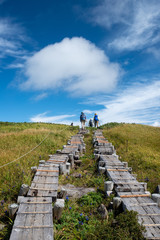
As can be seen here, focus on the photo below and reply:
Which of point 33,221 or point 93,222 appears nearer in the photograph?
point 33,221

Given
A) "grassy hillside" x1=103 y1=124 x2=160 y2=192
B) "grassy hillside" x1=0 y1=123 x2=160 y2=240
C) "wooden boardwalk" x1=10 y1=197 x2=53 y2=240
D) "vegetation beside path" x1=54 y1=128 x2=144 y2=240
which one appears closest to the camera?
"wooden boardwalk" x1=10 y1=197 x2=53 y2=240

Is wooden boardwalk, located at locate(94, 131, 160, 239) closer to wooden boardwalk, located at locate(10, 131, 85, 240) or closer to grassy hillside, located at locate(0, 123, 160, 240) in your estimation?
grassy hillside, located at locate(0, 123, 160, 240)

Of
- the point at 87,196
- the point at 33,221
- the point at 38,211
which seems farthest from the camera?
the point at 87,196

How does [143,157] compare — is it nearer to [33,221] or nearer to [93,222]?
[93,222]

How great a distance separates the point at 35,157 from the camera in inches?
350

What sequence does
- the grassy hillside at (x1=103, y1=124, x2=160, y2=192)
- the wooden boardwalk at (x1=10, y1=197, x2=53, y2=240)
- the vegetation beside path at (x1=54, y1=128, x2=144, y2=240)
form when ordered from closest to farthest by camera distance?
the wooden boardwalk at (x1=10, y1=197, x2=53, y2=240), the vegetation beside path at (x1=54, y1=128, x2=144, y2=240), the grassy hillside at (x1=103, y1=124, x2=160, y2=192)

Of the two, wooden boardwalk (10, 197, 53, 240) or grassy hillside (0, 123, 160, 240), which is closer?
wooden boardwalk (10, 197, 53, 240)

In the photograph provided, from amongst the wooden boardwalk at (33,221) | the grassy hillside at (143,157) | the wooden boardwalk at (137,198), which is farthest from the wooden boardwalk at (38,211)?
the grassy hillside at (143,157)

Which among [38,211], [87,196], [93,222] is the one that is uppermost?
[38,211]

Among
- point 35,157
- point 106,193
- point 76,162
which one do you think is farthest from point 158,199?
point 35,157

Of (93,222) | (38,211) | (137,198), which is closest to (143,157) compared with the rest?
(137,198)

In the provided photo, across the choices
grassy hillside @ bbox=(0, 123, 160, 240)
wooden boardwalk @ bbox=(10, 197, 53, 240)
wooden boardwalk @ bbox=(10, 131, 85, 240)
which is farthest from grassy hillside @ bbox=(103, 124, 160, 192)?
wooden boardwalk @ bbox=(10, 197, 53, 240)

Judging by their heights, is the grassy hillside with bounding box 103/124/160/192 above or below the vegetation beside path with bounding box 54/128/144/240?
above

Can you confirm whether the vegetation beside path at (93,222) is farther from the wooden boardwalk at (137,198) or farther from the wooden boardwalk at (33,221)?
the wooden boardwalk at (33,221)
